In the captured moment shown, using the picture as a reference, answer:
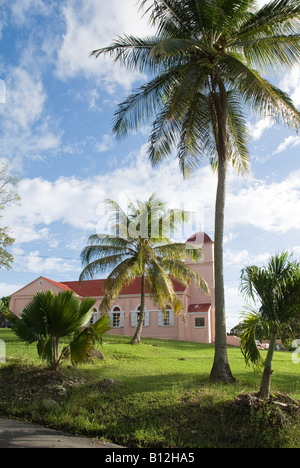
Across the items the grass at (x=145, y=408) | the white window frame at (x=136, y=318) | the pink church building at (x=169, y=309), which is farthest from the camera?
the white window frame at (x=136, y=318)

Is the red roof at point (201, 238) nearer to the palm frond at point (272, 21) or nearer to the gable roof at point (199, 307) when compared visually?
the gable roof at point (199, 307)

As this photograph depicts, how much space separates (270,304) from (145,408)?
123 inches

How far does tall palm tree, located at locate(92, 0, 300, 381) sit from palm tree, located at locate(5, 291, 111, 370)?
350 cm

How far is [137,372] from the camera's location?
1138cm

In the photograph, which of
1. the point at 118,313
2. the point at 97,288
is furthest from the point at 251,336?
the point at 97,288

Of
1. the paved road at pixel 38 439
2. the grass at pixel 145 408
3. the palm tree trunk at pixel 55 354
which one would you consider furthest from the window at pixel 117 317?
the paved road at pixel 38 439

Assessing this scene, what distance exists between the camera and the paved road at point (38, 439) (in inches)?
223

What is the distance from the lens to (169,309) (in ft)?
103

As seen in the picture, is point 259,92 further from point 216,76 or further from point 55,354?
point 55,354

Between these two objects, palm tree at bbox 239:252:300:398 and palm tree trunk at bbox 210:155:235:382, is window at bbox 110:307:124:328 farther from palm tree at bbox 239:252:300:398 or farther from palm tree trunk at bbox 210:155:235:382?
palm tree at bbox 239:252:300:398

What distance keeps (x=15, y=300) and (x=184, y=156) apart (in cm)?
2624

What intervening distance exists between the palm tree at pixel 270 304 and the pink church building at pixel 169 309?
70.3 ft

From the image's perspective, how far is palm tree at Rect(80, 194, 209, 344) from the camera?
807 inches
